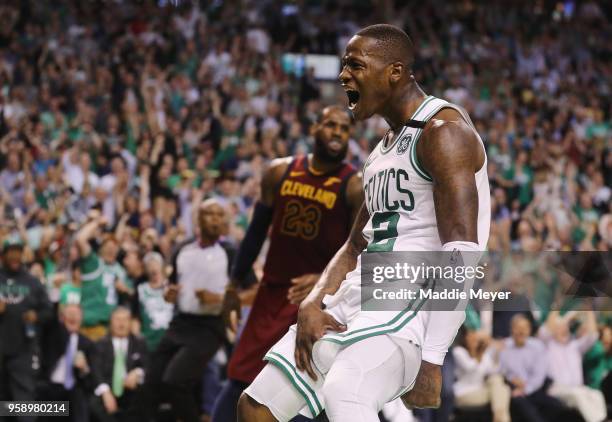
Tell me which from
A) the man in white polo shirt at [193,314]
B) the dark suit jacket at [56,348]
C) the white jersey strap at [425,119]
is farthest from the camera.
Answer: the dark suit jacket at [56,348]

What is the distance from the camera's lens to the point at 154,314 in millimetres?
8531

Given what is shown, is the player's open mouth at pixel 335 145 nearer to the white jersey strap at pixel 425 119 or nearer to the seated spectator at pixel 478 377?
the white jersey strap at pixel 425 119

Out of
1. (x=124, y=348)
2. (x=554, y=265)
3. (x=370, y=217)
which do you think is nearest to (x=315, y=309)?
(x=370, y=217)

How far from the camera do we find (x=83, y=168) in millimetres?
11734

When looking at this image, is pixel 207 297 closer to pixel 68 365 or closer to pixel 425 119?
pixel 68 365

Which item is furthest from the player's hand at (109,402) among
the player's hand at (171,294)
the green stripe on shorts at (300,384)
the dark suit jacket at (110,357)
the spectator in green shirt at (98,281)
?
the green stripe on shorts at (300,384)

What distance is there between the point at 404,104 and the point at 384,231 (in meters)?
0.48

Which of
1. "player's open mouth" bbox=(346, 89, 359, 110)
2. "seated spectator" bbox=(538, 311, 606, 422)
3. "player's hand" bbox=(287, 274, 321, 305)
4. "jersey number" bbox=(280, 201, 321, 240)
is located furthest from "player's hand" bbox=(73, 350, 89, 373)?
"player's open mouth" bbox=(346, 89, 359, 110)

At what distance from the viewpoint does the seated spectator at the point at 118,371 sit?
7.49m

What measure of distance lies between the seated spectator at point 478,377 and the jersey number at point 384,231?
4.85 meters

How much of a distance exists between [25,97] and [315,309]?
10593 mm

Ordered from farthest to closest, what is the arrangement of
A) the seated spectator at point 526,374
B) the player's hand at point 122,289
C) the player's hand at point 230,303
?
the player's hand at point 122,289 < the seated spectator at point 526,374 < the player's hand at point 230,303

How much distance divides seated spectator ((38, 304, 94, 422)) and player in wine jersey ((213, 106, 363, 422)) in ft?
8.92

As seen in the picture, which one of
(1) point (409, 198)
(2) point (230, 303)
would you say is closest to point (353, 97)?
(1) point (409, 198)
